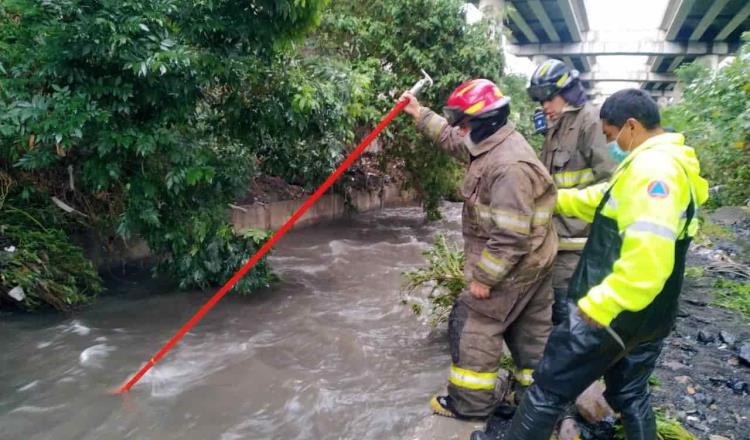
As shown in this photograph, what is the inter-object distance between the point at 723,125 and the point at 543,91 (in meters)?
5.41

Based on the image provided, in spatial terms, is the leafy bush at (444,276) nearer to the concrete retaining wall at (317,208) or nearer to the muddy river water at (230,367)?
the muddy river water at (230,367)

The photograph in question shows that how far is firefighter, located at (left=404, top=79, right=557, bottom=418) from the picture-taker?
9.02 ft

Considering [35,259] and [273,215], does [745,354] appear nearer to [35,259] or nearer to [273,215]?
[35,259]

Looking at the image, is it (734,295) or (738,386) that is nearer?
(738,386)

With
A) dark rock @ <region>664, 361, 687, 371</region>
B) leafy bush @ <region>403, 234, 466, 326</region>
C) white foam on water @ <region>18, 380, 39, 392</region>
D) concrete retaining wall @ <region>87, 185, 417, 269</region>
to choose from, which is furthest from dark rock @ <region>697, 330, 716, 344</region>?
white foam on water @ <region>18, 380, 39, 392</region>

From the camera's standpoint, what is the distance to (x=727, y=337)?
4227mm

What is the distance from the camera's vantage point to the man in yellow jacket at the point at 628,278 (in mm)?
1958

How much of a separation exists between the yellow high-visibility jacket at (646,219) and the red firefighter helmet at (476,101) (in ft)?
2.98

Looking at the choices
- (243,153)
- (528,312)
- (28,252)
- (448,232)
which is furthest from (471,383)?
(448,232)

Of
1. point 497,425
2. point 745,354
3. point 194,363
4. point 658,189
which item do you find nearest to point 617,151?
point 658,189

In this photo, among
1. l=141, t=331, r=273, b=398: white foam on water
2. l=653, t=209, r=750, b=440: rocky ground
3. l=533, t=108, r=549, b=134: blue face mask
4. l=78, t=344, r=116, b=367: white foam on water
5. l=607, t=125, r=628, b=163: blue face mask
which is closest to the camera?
l=607, t=125, r=628, b=163: blue face mask

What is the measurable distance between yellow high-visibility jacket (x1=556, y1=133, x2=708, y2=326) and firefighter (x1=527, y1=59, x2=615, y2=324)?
121 centimetres

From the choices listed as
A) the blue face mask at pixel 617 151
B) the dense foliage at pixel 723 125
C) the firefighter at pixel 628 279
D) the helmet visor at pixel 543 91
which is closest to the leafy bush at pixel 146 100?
the helmet visor at pixel 543 91

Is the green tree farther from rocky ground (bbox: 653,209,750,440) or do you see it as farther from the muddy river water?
rocky ground (bbox: 653,209,750,440)
